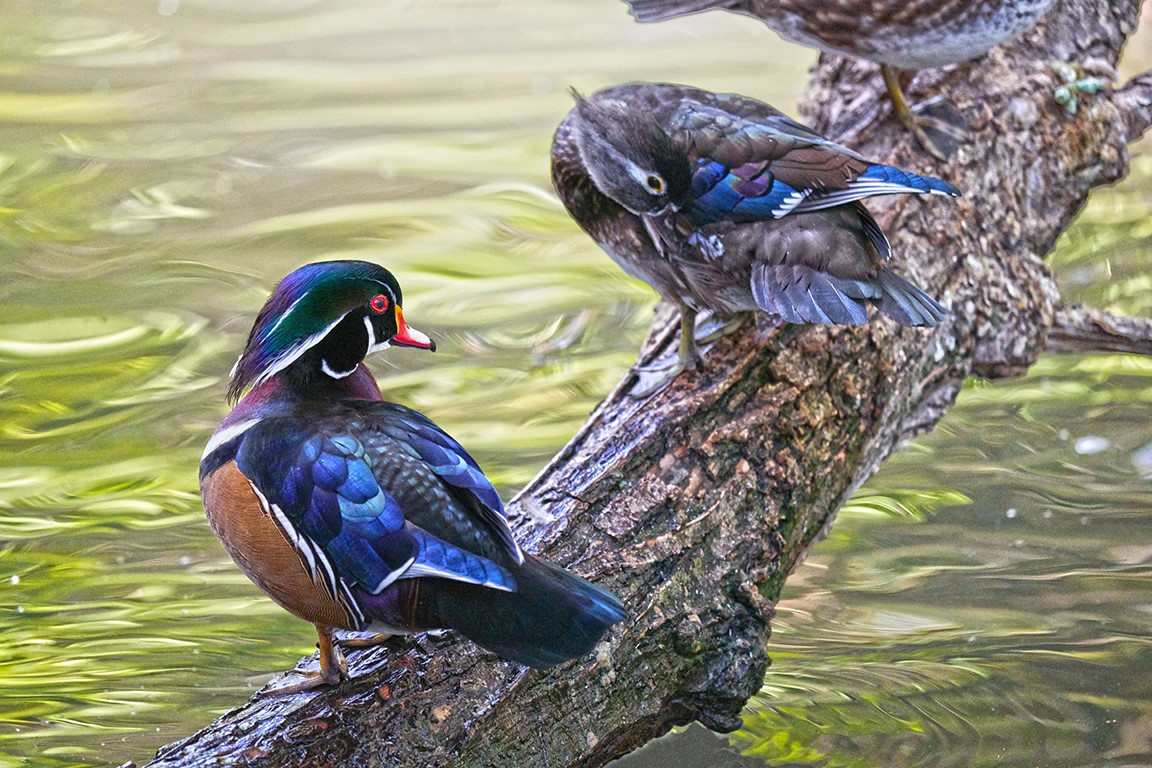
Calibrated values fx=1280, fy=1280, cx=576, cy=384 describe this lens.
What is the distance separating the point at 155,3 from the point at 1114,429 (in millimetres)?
5460

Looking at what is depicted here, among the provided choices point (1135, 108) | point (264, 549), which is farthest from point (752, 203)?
point (1135, 108)

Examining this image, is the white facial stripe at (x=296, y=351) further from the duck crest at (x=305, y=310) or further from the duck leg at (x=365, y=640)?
the duck leg at (x=365, y=640)

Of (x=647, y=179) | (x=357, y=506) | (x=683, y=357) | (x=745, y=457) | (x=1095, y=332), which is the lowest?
(x=1095, y=332)

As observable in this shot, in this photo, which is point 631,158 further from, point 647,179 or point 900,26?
point 900,26

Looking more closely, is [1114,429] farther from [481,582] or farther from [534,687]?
[481,582]

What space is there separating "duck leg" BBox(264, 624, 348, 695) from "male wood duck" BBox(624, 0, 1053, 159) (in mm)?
1804

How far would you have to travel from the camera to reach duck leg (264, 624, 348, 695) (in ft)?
6.83

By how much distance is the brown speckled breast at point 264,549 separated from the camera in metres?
1.98

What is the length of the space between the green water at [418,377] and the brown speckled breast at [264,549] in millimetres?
805

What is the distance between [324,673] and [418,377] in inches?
81.9

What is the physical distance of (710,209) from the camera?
250 cm

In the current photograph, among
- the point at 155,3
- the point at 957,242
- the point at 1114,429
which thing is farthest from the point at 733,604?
the point at 155,3

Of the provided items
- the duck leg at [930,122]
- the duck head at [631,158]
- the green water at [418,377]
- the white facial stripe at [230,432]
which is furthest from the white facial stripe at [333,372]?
the duck leg at [930,122]

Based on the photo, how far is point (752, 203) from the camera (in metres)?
2.47
